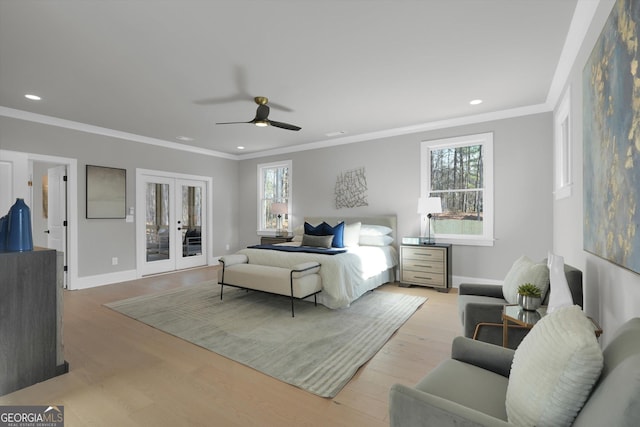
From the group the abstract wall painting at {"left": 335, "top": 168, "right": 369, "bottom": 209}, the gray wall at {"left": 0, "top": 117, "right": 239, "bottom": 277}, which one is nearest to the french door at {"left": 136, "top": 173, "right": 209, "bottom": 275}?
the gray wall at {"left": 0, "top": 117, "right": 239, "bottom": 277}

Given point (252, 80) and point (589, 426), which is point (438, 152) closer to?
point (252, 80)

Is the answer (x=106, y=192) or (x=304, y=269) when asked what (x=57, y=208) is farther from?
(x=304, y=269)

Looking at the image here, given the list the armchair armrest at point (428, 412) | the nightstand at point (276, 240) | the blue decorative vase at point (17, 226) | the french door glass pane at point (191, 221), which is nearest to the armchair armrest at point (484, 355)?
the armchair armrest at point (428, 412)

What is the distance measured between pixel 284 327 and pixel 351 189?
3263 millimetres

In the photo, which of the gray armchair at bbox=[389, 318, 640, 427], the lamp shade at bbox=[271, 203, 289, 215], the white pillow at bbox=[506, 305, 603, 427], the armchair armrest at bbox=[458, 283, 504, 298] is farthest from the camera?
the lamp shade at bbox=[271, 203, 289, 215]

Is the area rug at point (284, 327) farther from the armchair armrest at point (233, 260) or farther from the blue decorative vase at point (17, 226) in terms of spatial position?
the blue decorative vase at point (17, 226)

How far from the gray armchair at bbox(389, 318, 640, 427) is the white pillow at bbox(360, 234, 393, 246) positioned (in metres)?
3.36

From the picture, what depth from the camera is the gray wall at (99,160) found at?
434 cm

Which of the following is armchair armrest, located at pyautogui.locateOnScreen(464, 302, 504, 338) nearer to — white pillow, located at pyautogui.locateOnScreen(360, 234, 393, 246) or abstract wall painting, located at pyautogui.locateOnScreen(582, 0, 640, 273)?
abstract wall painting, located at pyautogui.locateOnScreen(582, 0, 640, 273)

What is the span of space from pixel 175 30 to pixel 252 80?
38.4 inches

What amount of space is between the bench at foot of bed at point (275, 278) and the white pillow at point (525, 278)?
196 cm

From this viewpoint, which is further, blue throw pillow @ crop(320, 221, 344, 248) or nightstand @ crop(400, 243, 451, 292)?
blue throw pillow @ crop(320, 221, 344, 248)

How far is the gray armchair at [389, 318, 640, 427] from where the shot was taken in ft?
2.32

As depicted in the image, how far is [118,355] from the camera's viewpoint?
256 centimetres
